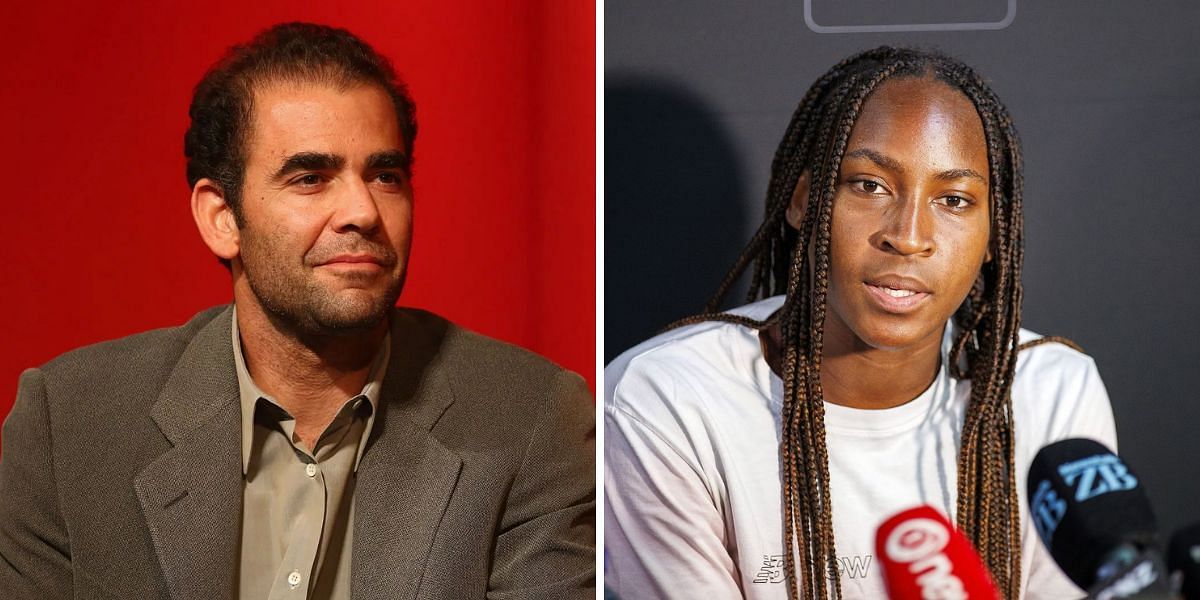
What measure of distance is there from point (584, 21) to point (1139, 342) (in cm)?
110

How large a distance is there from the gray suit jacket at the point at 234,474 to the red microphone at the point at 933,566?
671 millimetres

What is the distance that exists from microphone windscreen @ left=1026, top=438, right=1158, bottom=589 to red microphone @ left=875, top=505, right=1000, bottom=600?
100 millimetres

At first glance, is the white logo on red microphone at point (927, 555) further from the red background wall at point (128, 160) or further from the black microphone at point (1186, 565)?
the red background wall at point (128, 160)

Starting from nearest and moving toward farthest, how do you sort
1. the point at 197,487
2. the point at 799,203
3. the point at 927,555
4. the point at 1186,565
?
the point at 1186,565 < the point at 927,555 < the point at 197,487 < the point at 799,203

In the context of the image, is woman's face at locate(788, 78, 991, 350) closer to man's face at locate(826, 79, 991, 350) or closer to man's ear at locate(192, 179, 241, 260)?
man's face at locate(826, 79, 991, 350)

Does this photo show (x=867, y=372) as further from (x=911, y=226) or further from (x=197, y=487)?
(x=197, y=487)

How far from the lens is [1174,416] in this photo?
1.91 meters

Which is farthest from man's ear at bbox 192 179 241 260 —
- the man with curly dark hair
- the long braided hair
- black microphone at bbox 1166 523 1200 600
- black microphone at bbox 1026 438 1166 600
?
black microphone at bbox 1166 523 1200 600

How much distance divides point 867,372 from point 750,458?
0.24 metres

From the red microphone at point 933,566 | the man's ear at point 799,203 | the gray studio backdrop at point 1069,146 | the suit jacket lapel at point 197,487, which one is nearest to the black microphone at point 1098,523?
the red microphone at point 933,566

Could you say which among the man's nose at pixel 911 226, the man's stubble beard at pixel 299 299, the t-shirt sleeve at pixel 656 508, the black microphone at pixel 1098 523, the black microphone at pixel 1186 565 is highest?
the man's nose at pixel 911 226

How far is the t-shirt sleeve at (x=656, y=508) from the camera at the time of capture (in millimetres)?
1926

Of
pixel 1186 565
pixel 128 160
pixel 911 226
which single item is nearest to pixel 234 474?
pixel 128 160

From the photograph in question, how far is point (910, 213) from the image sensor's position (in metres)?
1.82
